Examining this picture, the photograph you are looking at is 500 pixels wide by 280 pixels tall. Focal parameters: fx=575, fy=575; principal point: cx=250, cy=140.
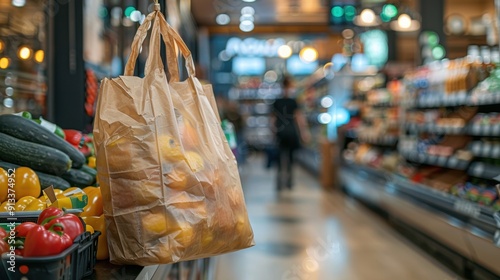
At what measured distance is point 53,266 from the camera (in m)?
1.33

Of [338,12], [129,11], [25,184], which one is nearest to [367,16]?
[338,12]

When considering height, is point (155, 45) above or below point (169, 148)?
above

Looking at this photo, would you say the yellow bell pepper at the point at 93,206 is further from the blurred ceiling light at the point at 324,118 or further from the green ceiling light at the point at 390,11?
the blurred ceiling light at the point at 324,118

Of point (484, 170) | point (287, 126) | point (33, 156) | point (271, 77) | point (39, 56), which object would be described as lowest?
point (484, 170)

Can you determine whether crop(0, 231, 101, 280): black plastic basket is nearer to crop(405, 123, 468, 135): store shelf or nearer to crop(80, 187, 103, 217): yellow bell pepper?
crop(80, 187, 103, 217): yellow bell pepper

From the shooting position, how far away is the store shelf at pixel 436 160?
6110mm

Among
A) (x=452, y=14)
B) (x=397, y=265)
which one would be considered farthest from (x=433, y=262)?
(x=452, y=14)

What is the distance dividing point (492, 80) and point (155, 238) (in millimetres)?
4371

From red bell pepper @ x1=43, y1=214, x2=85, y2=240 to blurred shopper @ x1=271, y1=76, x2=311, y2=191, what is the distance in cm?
872

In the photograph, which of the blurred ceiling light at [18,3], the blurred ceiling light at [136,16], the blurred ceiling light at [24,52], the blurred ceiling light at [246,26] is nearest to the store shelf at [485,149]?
the blurred ceiling light at [136,16]

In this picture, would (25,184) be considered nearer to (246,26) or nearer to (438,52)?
(438,52)

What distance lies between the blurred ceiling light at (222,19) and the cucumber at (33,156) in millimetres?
13568

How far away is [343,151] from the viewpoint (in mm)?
12094

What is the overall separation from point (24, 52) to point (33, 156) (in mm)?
1776
